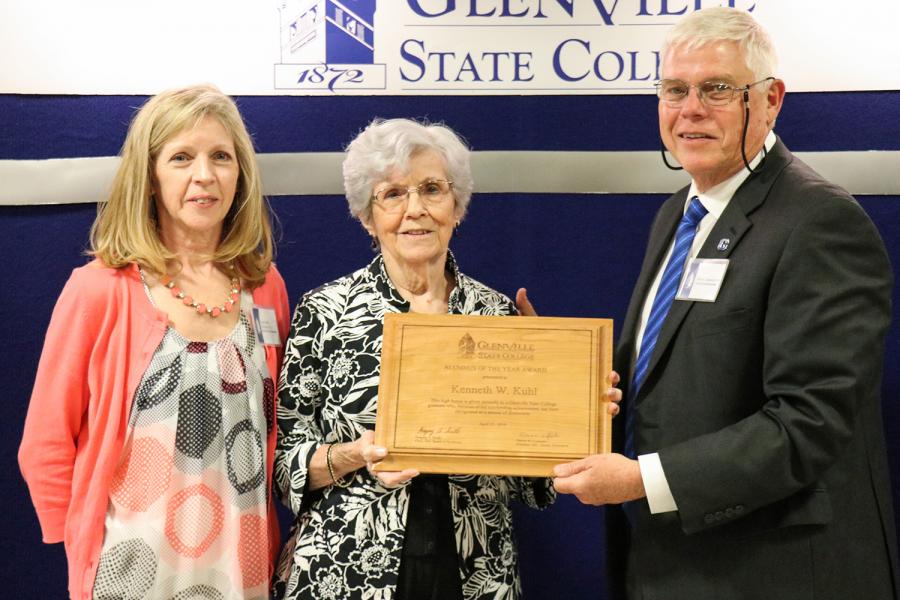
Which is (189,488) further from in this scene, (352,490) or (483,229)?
(483,229)

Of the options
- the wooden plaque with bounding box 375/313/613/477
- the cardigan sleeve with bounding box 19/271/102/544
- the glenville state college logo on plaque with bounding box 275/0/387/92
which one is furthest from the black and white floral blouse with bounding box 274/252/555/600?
the glenville state college logo on plaque with bounding box 275/0/387/92

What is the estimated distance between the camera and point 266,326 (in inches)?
103

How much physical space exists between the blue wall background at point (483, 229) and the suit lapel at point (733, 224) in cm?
117

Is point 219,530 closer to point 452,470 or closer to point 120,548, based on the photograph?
point 120,548

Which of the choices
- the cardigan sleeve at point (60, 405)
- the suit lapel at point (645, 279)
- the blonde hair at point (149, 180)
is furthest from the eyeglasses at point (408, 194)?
the cardigan sleeve at point (60, 405)

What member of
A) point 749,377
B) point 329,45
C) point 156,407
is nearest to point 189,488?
point 156,407

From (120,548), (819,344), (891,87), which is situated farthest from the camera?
(891,87)

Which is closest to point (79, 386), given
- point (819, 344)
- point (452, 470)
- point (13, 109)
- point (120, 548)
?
point (120, 548)

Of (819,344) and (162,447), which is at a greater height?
(819,344)

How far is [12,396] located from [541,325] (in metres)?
2.23

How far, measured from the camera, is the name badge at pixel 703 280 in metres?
2.14

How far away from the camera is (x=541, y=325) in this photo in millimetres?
2221

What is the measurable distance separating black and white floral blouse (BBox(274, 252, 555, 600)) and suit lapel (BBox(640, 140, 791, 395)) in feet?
1.85

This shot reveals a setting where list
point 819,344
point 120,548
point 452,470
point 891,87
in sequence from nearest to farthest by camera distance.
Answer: point 819,344, point 452,470, point 120,548, point 891,87
